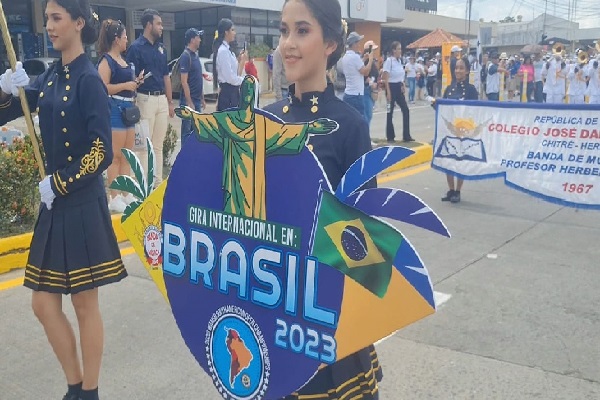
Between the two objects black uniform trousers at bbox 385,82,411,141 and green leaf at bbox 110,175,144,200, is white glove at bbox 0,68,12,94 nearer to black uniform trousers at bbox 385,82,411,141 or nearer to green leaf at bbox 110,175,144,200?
green leaf at bbox 110,175,144,200

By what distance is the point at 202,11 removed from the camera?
2641 cm

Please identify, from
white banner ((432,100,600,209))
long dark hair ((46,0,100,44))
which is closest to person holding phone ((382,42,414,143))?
white banner ((432,100,600,209))

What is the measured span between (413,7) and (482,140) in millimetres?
46509

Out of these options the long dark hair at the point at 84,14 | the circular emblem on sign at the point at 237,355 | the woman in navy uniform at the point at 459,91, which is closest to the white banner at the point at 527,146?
the woman in navy uniform at the point at 459,91

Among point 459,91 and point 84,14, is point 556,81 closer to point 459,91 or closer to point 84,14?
point 459,91

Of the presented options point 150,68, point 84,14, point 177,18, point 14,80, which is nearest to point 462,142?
point 150,68

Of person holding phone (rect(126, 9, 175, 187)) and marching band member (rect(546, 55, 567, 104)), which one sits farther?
marching band member (rect(546, 55, 567, 104))

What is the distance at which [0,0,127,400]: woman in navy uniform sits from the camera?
2770 millimetres

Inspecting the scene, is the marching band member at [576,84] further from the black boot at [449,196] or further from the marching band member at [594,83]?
the black boot at [449,196]

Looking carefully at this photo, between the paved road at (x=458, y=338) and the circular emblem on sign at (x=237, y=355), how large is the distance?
4.41ft

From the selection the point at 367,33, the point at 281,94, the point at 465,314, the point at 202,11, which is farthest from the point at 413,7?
the point at 465,314

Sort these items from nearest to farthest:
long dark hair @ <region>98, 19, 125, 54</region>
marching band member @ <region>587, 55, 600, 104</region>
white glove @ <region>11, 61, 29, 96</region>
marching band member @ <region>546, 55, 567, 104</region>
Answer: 1. white glove @ <region>11, 61, 29, 96</region>
2. long dark hair @ <region>98, 19, 125, 54</region>
3. marching band member @ <region>587, 55, 600, 104</region>
4. marching band member @ <region>546, 55, 567, 104</region>

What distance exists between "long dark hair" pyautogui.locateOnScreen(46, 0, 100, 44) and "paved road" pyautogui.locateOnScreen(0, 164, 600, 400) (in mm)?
1716

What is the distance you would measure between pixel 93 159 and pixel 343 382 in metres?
1.51
